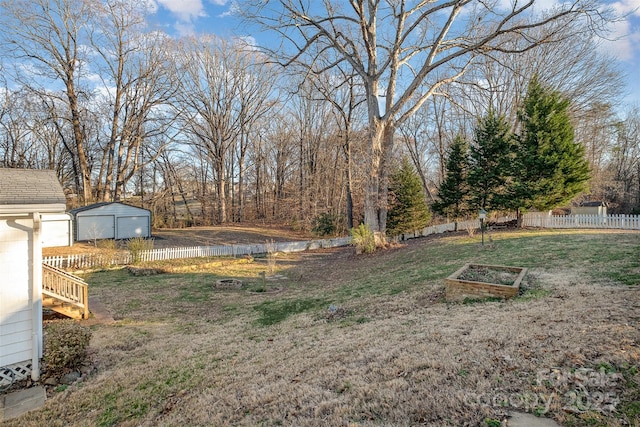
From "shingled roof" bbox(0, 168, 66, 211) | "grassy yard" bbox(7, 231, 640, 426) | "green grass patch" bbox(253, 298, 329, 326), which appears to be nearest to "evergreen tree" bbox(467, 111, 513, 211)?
"grassy yard" bbox(7, 231, 640, 426)

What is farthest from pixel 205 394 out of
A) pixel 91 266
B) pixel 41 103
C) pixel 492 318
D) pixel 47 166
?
pixel 47 166

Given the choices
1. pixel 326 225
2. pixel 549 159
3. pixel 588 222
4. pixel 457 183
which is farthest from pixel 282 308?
pixel 326 225

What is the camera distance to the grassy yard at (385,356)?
96.3 inches

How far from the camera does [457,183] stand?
20297 mm

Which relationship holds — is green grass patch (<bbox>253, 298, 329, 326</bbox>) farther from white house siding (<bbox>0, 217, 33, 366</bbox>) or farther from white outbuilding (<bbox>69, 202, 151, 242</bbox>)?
white outbuilding (<bbox>69, 202, 151, 242</bbox>)

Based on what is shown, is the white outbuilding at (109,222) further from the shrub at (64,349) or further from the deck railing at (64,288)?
the shrub at (64,349)

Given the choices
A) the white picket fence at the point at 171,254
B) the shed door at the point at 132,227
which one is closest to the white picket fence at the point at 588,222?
the white picket fence at the point at 171,254

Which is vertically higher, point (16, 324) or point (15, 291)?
point (15, 291)

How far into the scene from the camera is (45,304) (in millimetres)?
7012

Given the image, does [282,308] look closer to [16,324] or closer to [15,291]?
[16,324]

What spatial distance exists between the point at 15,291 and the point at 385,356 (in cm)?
567

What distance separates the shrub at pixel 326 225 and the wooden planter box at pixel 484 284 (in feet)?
60.4

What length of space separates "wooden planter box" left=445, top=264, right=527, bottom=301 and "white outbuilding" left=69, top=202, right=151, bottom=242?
21.1m

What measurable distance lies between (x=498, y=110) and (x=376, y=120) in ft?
47.5
